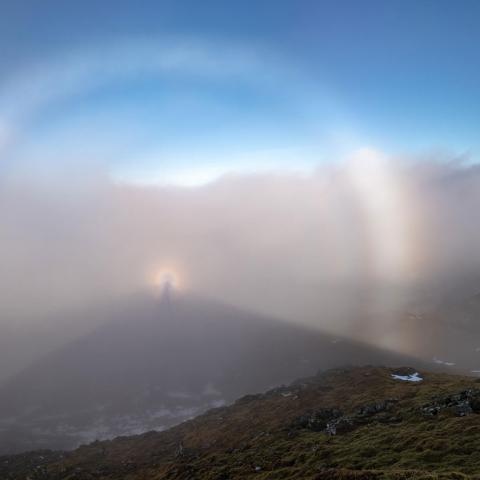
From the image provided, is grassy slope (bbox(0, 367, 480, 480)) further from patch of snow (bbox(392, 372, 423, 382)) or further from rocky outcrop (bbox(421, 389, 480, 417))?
patch of snow (bbox(392, 372, 423, 382))

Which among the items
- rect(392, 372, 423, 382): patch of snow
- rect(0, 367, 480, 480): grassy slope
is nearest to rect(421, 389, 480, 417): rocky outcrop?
rect(0, 367, 480, 480): grassy slope

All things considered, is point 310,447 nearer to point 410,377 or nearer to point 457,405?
point 457,405

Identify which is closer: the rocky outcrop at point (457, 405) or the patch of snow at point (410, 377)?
the rocky outcrop at point (457, 405)

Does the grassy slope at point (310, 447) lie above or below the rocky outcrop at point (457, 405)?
below

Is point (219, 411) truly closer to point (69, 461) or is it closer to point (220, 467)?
point (69, 461)

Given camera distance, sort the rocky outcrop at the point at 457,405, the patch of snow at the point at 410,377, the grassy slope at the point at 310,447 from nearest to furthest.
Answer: the grassy slope at the point at 310,447 < the rocky outcrop at the point at 457,405 < the patch of snow at the point at 410,377

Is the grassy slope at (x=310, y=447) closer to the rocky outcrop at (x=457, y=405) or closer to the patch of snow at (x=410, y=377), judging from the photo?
the rocky outcrop at (x=457, y=405)

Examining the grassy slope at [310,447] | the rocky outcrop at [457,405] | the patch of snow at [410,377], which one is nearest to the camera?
the grassy slope at [310,447]

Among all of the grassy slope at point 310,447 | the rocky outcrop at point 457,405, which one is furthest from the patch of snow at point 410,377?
the rocky outcrop at point 457,405
